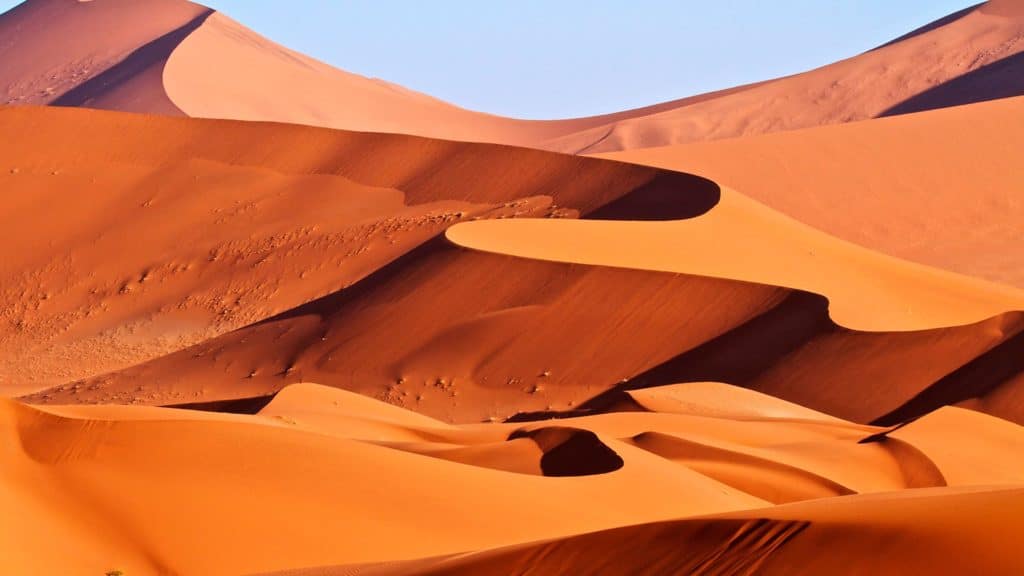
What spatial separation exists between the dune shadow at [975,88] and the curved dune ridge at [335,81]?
0.11 meters

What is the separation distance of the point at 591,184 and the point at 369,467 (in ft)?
79.6

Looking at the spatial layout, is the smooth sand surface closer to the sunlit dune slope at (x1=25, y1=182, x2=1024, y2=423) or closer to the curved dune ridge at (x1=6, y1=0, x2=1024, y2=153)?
the sunlit dune slope at (x1=25, y1=182, x2=1024, y2=423)

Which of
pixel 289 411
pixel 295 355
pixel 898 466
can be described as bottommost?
pixel 295 355

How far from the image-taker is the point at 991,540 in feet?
20.5

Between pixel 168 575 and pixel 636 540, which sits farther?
pixel 168 575

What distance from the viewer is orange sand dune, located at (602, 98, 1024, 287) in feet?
152

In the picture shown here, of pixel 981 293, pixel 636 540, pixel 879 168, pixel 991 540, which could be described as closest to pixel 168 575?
pixel 636 540

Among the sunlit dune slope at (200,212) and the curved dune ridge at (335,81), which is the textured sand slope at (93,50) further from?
the sunlit dune slope at (200,212)

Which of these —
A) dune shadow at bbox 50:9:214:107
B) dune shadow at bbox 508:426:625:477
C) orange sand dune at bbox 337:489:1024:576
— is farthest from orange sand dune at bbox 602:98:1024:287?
dune shadow at bbox 50:9:214:107

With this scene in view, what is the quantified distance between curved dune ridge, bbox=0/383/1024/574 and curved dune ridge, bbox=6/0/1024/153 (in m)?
69.9

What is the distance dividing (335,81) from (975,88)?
42891 millimetres

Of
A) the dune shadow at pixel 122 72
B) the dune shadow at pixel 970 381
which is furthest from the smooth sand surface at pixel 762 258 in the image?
the dune shadow at pixel 122 72

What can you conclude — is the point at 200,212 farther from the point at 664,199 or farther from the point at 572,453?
the point at 572,453

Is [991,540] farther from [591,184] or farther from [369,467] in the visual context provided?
[591,184]
